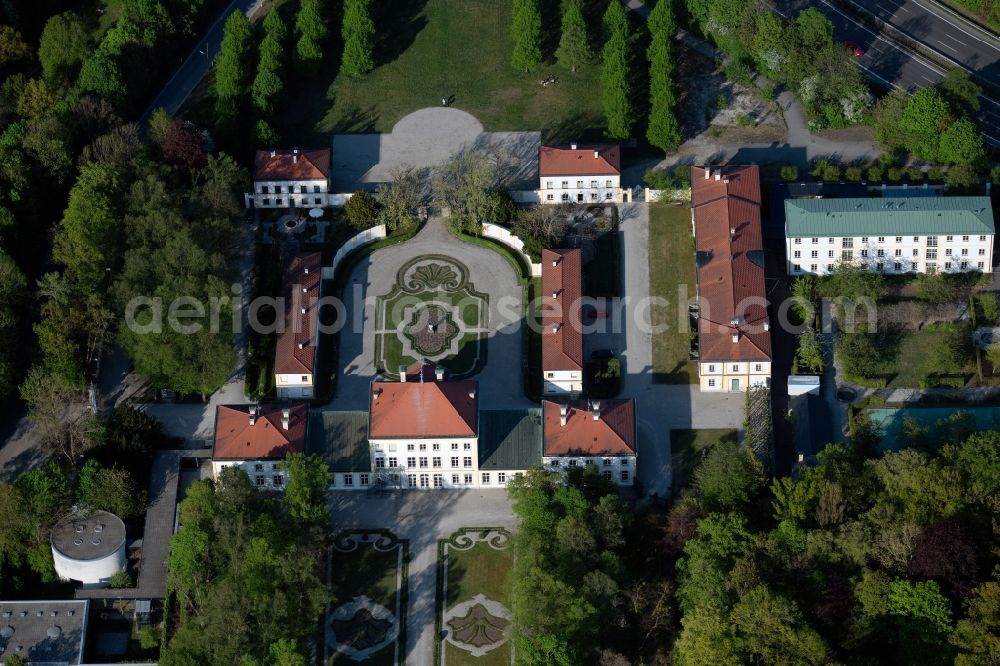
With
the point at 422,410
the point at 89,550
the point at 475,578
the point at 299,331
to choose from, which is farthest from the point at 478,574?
the point at 89,550

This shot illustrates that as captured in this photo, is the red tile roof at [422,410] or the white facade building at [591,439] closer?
the white facade building at [591,439]

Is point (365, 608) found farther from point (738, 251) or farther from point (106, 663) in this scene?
point (738, 251)

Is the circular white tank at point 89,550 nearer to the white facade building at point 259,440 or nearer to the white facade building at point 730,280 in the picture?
the white facade building at point 259,440

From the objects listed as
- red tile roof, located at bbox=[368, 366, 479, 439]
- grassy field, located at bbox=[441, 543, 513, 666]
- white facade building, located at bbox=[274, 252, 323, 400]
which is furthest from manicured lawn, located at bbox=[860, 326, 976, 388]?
white facade building, located at bbox=[274, 252, 323, 400]

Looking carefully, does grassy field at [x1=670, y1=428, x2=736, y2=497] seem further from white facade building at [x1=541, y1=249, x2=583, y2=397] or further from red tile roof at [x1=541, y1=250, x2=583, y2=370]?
red tile roof at [x1=541, y1=250, x2=583, y2=370]

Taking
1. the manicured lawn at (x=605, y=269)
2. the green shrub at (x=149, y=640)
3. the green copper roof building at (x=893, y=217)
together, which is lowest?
the green shrub at (x=149, y=640)

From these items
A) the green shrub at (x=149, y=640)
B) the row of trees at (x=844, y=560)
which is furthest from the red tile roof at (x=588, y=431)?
the green shrub at (x=149, y=640)
